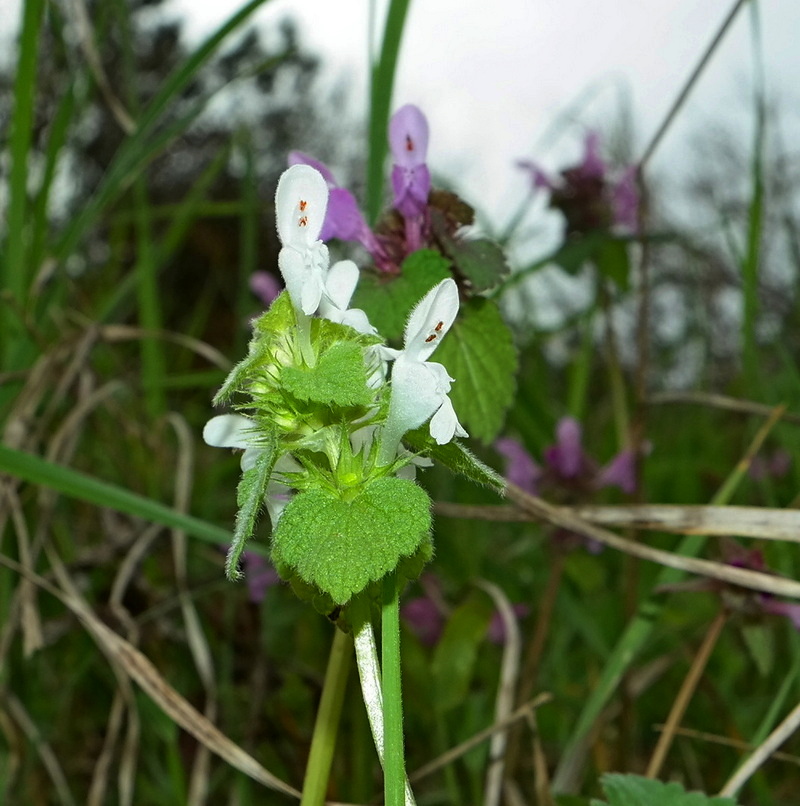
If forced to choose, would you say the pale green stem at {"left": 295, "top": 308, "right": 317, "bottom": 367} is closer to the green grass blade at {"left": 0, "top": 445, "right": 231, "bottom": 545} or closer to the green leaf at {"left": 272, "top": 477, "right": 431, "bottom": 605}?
the green leaf at {"left": 272, "top": 477, "right": 431, "bottom": 605}

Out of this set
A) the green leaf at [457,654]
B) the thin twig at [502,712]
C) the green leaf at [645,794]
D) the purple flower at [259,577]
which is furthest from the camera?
the purple flower at [259,577]

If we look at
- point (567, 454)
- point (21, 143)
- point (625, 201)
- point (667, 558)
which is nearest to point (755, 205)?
point (625, 201)

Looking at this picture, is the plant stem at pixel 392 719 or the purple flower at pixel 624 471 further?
the purple flower at pixel 624 471

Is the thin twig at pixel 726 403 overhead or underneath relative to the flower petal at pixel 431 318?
underneath

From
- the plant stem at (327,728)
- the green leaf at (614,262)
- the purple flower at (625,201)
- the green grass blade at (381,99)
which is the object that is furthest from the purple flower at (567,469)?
the plant stem at (327,728)

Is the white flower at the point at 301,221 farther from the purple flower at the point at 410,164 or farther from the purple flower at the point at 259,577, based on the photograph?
the purple flower at the point at 259,577

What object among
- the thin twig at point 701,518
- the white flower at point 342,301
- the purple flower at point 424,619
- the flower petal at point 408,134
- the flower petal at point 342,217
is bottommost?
the purple flower at point 424,619

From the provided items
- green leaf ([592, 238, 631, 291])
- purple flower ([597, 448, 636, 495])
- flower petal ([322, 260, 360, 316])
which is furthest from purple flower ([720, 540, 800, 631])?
flower petal ([322, 260, 360, 316])
